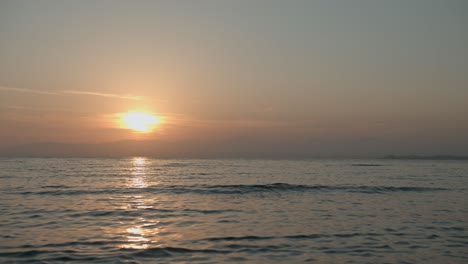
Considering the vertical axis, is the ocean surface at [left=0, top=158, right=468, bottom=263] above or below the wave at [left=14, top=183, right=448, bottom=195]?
below

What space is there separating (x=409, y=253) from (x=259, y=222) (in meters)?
7.72

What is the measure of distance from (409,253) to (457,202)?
701 inches

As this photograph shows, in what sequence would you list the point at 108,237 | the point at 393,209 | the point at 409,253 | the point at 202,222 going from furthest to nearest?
the point at 393,209, the point at 202,222, the point at 108,237, the point at 409,253

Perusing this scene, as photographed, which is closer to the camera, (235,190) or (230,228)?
(230,228)

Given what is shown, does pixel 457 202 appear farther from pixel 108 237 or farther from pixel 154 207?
pixel 108 237

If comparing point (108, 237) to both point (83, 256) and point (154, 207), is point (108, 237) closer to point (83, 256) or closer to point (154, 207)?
point (83, 256)

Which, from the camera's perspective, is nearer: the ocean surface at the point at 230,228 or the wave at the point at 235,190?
the ocean surface at the point at 230,228

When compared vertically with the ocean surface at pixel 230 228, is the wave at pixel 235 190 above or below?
above

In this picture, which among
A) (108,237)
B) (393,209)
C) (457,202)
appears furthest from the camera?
(457,202)

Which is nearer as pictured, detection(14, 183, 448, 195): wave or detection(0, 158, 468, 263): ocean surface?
detection(0, 158, 468, 263): ocean surface

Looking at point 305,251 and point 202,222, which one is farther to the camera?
point 202,222

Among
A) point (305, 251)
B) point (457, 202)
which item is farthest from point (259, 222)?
point (457, 202)

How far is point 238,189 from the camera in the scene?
1513 inches

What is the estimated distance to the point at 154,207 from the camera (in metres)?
25.5
